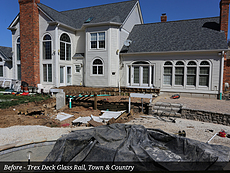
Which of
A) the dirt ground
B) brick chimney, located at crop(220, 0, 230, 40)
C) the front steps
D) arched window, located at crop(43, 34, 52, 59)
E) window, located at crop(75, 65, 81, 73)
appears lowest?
the dirt ground

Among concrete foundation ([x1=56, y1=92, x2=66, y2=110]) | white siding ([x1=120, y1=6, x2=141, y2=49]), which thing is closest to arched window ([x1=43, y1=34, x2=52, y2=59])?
concrete foundation ([x1=56, y1=92, x2=66, y2=110])

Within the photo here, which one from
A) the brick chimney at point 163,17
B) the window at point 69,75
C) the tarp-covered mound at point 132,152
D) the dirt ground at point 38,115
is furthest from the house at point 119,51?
the tarp-covered mound at point 132,152

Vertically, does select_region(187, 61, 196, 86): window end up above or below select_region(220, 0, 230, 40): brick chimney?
below

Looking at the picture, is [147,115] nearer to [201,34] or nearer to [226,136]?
[226,136]

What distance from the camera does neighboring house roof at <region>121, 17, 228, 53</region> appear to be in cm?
1428

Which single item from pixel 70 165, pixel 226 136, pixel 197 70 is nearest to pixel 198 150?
pixel 70 165

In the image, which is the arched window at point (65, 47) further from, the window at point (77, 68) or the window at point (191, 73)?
the window at point (191, 73)

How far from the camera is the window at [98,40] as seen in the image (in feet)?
53.8

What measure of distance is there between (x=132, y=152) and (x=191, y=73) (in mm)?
11843

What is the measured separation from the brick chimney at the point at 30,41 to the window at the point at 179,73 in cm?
1283

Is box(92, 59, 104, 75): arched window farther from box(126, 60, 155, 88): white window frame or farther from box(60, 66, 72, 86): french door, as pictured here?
box(60, 66, 72, 86): french door

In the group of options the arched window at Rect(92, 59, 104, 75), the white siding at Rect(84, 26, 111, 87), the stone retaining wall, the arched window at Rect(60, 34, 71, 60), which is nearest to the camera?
the stone retaining wall

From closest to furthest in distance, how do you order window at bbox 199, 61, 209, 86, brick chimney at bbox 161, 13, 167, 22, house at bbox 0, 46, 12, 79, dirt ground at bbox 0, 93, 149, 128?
dirt ground at bbox 0, 93, 149, 128 → window at bbox 199, 61, 209, 86 → brick chimney at bbox 161, 13, 167, 22 → house at bbox 0, 46, 12, 79

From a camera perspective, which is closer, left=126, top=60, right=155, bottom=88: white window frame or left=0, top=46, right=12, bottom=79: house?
left=126, top=60, right=155, bottom=88: white window frame
